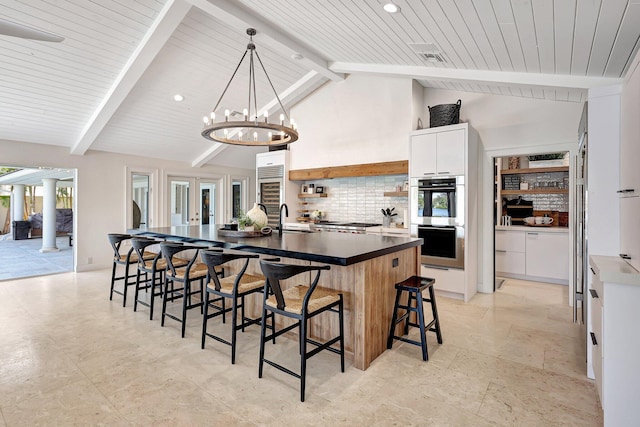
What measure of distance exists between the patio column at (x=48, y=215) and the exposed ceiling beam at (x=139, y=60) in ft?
14.1

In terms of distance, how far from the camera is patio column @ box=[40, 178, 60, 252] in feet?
28.1

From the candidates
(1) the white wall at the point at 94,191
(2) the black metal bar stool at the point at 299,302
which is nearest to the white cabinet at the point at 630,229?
Result: (2) the black metal bar stool at the point at 299,302

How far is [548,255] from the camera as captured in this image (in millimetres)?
5332

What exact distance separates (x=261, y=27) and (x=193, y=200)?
16.6 feet

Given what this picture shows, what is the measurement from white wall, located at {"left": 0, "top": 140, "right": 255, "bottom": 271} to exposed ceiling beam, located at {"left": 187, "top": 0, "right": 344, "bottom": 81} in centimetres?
416

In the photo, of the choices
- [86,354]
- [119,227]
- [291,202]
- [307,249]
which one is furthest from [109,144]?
[307,249]

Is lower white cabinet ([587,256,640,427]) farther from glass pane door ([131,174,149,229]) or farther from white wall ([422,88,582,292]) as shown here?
glass pane door ([131,174,149,229])

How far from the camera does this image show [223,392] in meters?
2.23

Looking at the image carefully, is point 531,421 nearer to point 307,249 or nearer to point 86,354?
point 307,249

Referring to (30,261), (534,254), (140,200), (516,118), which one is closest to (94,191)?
(140,200)

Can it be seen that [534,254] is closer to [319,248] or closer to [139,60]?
[319,248]

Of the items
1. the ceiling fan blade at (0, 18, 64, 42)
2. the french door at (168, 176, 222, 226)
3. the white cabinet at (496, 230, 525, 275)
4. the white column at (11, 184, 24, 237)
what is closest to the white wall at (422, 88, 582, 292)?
Result: the white cabinet at (496, 230, 525, 275)

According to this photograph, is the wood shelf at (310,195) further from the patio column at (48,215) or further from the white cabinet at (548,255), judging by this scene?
the patio column at (48,215)

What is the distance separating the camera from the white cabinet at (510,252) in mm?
5574
